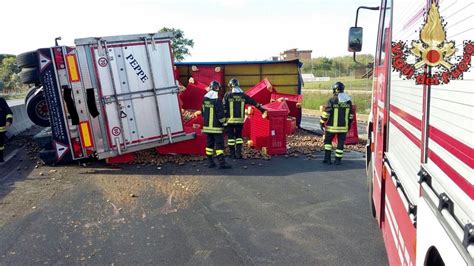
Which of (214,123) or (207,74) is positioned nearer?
(214,123)

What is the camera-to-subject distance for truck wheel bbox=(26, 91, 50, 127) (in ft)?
29.1

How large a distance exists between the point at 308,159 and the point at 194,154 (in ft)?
8.08

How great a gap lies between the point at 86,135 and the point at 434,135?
22.1 ft

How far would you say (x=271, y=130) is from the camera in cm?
866

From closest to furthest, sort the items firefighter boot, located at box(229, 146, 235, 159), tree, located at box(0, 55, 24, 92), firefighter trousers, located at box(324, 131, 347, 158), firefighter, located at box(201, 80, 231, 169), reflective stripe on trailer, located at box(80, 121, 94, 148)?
1. reflective stripe on trailer, located at box(80, 121, 94, 148)
2. firefighter, located at box(201, 80, 231, 169)
3. firefighter trousers, located at box(324, 131, 347, 158)
4. firefighter boot, located at box(229, 146, 235, 159)
5. tree, located at box(0, 55, 24, 92)

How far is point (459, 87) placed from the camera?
148 cm

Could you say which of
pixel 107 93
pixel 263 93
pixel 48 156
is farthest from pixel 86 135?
pixel 263 93

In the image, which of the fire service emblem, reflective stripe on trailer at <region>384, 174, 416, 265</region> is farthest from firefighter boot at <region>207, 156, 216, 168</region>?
the fire service emblem

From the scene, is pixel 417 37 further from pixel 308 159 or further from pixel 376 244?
pixel 308 159

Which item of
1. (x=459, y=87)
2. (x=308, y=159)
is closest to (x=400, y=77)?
(x=459, y=87)

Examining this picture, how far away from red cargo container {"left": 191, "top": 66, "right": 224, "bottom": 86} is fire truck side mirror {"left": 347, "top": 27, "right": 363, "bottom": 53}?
24.7ft

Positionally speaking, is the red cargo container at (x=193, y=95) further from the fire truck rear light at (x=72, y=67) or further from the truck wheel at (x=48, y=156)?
the fire truck rear light at (x=72, y=67)

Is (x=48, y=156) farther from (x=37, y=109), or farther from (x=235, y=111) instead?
(x=235, y=111)

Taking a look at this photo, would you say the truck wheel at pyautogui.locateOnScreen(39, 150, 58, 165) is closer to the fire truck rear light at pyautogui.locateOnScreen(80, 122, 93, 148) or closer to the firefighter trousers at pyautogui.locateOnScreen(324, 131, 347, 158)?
the fire truck rear light at pyautogui.locateOnScreen(80, 122, 93, 148)
